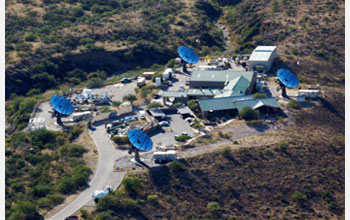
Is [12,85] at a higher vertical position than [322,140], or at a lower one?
lower

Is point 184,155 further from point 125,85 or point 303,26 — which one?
point 303,26

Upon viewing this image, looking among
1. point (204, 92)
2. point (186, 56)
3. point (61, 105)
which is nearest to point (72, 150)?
point (61, 105)

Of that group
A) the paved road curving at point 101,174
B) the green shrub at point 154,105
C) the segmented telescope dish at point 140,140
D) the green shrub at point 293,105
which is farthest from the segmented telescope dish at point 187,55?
the segmented telescope dish at point 140,140

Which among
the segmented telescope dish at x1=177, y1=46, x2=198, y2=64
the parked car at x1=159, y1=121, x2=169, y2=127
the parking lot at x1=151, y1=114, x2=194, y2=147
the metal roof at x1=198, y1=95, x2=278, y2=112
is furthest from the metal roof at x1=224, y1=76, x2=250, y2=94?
the parked car at x1=159, y1=121, x2=169, y2=127

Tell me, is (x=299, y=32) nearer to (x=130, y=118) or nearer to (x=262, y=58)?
(x=262, y=58)

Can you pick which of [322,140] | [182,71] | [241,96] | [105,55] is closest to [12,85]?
[105,55]

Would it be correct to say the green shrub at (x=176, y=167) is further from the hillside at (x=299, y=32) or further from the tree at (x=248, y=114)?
the hillside at (x=299, y=32)

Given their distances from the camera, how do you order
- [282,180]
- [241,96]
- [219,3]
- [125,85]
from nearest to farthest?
[282,180], [241,96], [125,85], [219,3]
